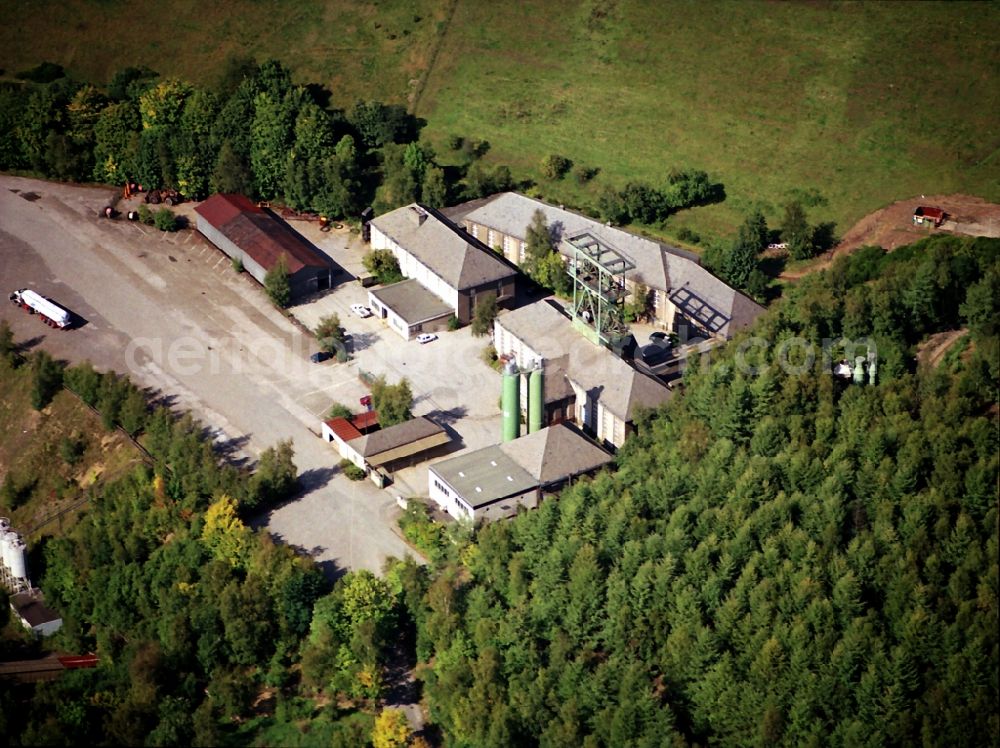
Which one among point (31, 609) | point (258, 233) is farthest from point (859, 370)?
point (31, 609)

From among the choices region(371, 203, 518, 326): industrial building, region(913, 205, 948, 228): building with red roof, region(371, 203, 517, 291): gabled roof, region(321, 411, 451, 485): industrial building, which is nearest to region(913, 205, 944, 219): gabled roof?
region(913, 205, 948, 228): building with red roof

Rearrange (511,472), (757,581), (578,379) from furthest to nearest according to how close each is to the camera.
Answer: (578,379)
(511,472)
(757,581)

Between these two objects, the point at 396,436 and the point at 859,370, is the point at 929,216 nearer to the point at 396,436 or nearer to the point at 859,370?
the point at 859,370

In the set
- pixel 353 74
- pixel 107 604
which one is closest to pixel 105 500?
pixel 107 604

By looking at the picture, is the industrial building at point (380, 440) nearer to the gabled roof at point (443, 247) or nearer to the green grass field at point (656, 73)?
the gabled roof at point (443, 247)

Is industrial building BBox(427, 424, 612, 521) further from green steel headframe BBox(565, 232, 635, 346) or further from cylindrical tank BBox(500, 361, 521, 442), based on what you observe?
green steel headframe BBox(565, 232, 635, 346)

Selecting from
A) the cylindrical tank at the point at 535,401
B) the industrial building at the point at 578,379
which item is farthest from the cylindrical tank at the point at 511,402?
the cylindrical tank at the point at 535,401
